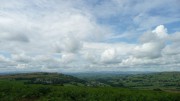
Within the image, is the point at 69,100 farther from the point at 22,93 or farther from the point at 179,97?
the point at 179,97

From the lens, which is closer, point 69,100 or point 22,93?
point 69,100

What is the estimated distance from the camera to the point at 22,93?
2802 cm

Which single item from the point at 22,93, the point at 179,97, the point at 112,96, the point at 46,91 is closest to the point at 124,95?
the point at 112,96

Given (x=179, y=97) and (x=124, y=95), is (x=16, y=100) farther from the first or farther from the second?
(x=179, y=97)

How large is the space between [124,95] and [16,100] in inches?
520

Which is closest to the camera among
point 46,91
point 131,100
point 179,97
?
point 131,100

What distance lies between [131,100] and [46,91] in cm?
1162

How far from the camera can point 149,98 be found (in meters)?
24.9

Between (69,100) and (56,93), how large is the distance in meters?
A: 3.03

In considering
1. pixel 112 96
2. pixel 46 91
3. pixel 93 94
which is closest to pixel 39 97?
pixel 46 91

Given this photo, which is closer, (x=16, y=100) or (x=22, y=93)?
(x=16, y=100)

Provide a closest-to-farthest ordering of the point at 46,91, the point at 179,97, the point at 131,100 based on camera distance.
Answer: the point at 131,100 < the point at 179,97 < the point at 46,91

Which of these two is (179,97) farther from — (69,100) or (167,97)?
(69,100)

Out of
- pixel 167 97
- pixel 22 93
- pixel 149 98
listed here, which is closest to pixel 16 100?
pixel 22 93
